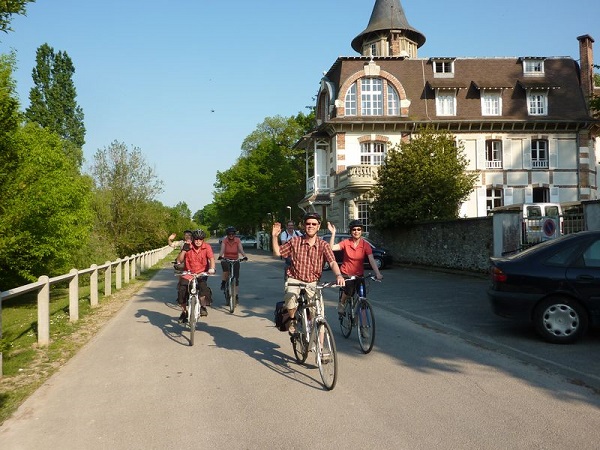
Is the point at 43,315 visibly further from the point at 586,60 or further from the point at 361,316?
the point at 586,60

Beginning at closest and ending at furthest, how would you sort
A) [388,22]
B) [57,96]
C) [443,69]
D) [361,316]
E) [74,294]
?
[361,316] → [74,294] → [443,69] → [388,22] → [57,96]

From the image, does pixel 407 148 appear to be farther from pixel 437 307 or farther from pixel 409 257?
pixel 437 307

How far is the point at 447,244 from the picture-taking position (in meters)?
23.3

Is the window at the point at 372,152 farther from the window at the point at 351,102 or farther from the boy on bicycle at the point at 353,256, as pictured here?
the boy on bicycle at the point at 353,256

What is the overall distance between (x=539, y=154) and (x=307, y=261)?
35.1 meters

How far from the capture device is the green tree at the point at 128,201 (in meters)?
33.8

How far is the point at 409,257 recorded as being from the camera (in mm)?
27672

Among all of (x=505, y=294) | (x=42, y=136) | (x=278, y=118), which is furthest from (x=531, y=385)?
Answer: (x=278, y=118)

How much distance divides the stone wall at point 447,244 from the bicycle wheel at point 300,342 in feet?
45.9

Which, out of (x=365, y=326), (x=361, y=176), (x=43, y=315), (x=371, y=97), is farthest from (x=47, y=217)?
(x=371, y=97)

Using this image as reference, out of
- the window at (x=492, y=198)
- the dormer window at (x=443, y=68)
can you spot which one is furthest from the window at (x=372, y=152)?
the window at (x=492, y=198)

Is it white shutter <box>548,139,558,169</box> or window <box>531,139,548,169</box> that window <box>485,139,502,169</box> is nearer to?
window <box>531,139,548,169</box>

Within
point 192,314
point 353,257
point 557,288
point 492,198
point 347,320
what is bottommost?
point 347,320

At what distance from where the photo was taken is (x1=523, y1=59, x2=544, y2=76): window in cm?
3862
